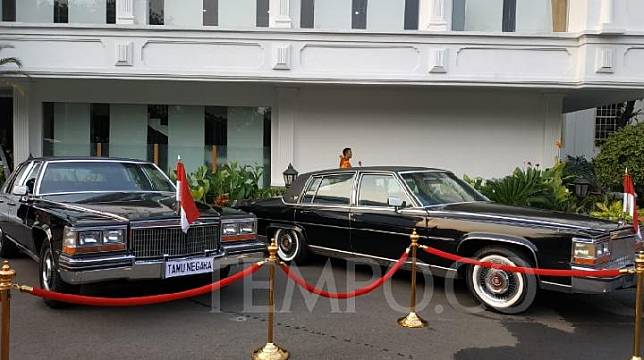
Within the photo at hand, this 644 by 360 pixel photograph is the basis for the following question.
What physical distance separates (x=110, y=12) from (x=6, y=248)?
816 cm

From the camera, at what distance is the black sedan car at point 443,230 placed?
541 cm

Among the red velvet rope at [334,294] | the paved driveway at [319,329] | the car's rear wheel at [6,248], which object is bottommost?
the paved driveway at [319,329]

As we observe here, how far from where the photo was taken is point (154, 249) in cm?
530

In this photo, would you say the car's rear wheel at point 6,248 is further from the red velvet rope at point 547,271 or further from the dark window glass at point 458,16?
the dark window glass at point 458,16

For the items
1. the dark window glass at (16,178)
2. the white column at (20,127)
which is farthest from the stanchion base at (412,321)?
the white column at (20,127)

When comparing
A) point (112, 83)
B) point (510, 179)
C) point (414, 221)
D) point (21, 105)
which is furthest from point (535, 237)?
point (21, 105)

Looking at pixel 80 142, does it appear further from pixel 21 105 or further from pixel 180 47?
pixel 180 47

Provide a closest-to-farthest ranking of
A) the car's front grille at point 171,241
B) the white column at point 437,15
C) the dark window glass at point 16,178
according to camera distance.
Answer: the car's front grille at point 171,241, the dark window glass at point 16,178, the white column at point 437,15

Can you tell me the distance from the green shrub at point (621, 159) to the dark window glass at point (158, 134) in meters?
10.7

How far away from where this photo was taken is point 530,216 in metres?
5.84

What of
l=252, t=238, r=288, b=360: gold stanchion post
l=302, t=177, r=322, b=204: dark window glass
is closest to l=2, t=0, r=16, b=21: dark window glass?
l=302, t=177, r=322, b=204: dark window glass

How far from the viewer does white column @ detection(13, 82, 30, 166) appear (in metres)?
14.4

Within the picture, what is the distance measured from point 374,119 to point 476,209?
27.5 feet

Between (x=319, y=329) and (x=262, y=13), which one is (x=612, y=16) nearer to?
(x=262, y=13)
